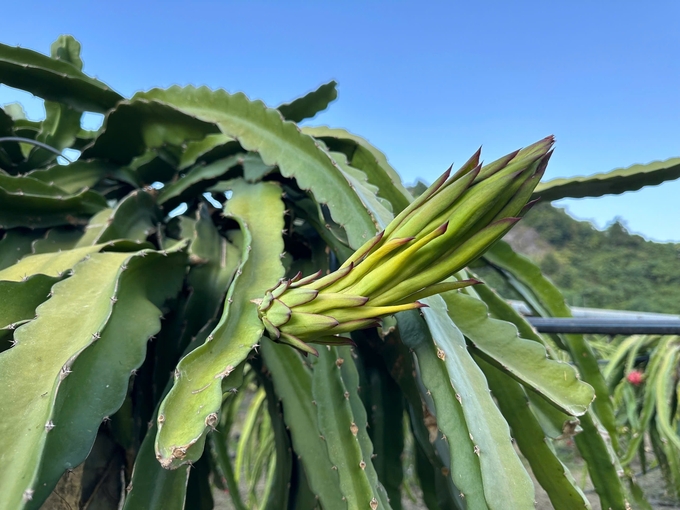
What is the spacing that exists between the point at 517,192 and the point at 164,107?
1.86 ft

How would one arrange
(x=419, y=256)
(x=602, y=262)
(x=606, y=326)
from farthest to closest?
(x=602, y=262)
(x=606, y=326)
(x=419, y=256)

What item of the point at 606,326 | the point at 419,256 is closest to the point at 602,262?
the point at 606,326

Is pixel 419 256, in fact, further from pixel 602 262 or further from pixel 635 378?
pixel 602 262

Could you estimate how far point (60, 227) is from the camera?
0.75 meters

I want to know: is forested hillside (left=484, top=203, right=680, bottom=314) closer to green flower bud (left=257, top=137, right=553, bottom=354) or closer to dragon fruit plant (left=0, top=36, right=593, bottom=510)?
dragon fruit plant (left=0, top=36, right=593, bottom=510)

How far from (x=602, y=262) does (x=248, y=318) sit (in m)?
7.66

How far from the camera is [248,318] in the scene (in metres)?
0.44

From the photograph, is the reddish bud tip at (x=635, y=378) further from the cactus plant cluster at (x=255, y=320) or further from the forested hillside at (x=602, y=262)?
the forested hillside at (x=602, y=262)

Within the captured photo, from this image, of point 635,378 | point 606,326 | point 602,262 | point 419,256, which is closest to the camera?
point 419,256

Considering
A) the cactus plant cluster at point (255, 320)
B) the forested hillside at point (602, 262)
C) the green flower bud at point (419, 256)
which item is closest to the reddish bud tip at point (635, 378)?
the cactus plant cluster at point (255, 320)

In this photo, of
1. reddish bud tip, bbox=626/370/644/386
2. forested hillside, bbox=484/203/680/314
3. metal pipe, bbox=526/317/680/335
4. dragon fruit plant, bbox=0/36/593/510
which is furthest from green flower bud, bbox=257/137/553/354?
forested hillside, bbox=484/203/680/314

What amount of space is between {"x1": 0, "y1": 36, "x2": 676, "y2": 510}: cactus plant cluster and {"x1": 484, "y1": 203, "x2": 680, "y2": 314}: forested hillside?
332 centimetres

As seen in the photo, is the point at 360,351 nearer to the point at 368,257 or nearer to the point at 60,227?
the point at 368,257

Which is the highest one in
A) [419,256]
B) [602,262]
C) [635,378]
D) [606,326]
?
[602,262]
